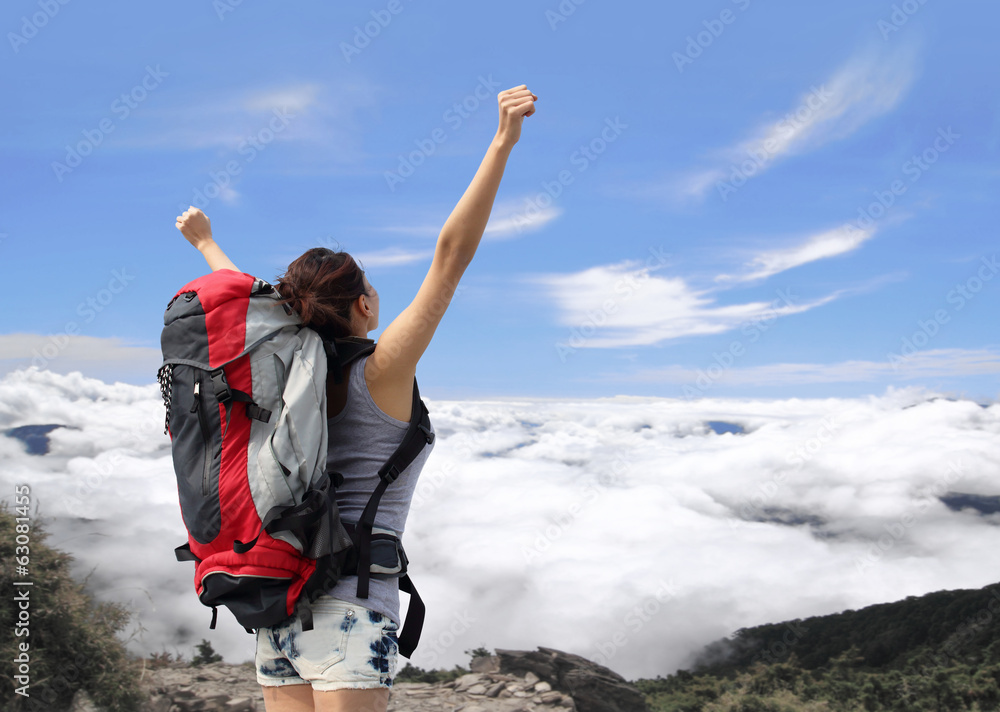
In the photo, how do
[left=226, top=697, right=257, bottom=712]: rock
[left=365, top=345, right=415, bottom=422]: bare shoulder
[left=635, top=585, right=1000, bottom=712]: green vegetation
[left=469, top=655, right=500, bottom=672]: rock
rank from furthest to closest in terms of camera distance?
1. [left=635, top=585, right=1000, bottom=712]: green vegetation
2. [left=469, top=655, right=500, bottom=672]: rock
3. [left=226, top=697, right=257, bottom=712]: rock
4. [left=365, top=345, right=415, bottom=422]: bare shoulder

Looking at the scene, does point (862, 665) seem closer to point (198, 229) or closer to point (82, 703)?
point (82, 703)

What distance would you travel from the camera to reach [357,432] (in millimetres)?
2168

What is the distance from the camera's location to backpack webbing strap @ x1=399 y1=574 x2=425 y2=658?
2.27 meters

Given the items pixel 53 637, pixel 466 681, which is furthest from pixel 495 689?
pixel 53 637

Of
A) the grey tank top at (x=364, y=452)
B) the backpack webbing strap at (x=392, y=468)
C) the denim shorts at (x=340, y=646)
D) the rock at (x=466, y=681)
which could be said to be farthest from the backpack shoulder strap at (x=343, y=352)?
the rock at (x=466, y=681)

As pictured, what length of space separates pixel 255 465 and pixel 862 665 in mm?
12311

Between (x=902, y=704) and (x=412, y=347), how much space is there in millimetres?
10545

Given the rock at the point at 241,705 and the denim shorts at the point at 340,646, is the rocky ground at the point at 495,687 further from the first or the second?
the denim shorts at the point at 340,646

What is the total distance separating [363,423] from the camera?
2.16m

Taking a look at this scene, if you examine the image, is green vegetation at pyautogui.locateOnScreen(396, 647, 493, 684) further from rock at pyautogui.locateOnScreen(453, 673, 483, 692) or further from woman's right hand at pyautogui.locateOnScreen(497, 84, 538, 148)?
woman's right hand at pyautogui.locateOnScreen(497, 84, 538, 148)

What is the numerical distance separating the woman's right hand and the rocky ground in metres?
7.08

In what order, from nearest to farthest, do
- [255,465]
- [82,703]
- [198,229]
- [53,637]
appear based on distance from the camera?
[255,465] → [198,229] → [53,637] → [82,703]

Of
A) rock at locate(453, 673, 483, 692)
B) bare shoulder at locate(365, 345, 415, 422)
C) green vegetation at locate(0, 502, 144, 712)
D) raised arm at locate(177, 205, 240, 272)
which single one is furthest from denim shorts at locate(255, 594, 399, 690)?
rock at locate(453, 673, 483, 692)

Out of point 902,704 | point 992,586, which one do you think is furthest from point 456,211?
point 992,586
